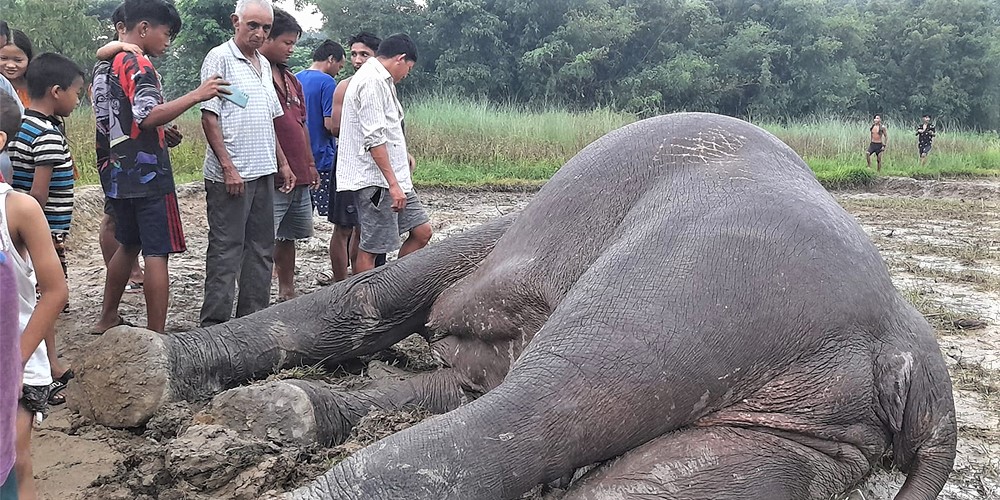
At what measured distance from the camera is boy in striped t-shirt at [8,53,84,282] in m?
3.81

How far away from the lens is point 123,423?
2762mm

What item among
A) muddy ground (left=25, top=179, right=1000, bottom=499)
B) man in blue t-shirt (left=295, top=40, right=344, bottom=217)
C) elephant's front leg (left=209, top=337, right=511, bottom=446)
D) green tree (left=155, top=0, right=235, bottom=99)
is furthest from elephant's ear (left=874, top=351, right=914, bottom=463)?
green tree (left=155, top=0, right=235, bottom=99)

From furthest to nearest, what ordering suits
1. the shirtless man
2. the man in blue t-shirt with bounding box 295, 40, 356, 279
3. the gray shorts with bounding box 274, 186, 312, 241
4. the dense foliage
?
the dense foliage < the shirtless man < the man in blue t-shirt with bounding box 295, 40, 356, 279 < the gray shorts with bounding box 274, 186, 312, 241

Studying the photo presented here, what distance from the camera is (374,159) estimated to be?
4594 millimetres

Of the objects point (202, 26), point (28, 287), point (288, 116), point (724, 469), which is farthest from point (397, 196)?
point (202, 26)

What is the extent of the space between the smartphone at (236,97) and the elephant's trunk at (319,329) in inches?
44.9

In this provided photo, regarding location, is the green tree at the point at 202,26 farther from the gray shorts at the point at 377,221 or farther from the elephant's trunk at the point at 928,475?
the elephant's trunk at the point at 928,475

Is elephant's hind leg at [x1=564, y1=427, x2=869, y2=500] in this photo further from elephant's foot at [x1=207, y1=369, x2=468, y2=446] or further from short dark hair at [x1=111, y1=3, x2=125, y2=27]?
short dark hair at [x1=111, y1=3, x2=125, y2=27]

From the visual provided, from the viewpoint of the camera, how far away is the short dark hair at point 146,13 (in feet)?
12.5

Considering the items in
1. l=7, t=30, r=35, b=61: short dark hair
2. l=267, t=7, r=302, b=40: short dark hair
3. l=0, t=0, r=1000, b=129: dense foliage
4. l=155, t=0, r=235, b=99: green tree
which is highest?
l=155, t=0, r=235, b=99: green tree

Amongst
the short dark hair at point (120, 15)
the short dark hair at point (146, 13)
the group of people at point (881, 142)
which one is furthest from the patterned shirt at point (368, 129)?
the group of people at point (881, 142)

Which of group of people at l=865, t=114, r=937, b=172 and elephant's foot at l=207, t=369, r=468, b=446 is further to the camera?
group of people at l=865, t=114, r=937, b=172

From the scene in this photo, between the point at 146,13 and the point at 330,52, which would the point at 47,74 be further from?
the point at 330,52

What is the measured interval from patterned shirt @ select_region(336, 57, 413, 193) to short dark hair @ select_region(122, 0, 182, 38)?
1085 mm
